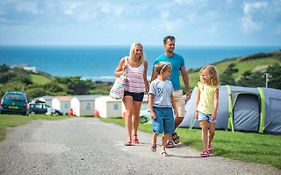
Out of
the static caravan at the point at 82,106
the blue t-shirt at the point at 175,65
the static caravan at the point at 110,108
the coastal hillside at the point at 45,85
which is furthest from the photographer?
the coastal hillside at the point at 45,85

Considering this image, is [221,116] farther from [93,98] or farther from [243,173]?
[93,98]

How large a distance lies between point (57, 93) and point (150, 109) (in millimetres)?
66292

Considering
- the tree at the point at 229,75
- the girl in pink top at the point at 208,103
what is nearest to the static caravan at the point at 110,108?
the tree at the point at 229,75

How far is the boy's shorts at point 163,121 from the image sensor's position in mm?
7824

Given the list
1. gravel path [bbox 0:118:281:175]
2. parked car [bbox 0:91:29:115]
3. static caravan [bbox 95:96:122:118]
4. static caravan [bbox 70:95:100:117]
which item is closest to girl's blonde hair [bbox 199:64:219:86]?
gravel path [bbox 0:118:281:175]

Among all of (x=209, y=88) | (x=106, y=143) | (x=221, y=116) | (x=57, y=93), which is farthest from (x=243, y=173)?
(x=57, y=93)

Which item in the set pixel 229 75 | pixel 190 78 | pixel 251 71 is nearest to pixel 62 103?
pixel 190 78

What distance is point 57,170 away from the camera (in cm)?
643

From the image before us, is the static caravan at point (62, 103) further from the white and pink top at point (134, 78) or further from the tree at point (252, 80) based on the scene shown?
the white and pink top at point (134, 78)

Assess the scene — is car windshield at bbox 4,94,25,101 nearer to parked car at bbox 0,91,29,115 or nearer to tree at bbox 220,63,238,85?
parked car at bbox 0,91,29,115

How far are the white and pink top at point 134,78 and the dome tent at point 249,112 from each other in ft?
29.3

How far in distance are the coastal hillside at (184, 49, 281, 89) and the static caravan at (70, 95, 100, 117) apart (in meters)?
13.9

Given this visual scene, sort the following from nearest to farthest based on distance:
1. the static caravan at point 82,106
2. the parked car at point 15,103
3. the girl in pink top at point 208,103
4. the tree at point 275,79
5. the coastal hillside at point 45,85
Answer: the girl in pink top at point 208,103, the parked car at point 15,103, the tree at point 275,79, the static caravan at point 82,106, the coastal hillside at point 45,85

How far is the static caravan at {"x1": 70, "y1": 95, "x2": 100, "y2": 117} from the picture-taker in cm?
5878
